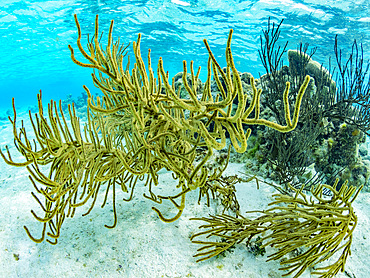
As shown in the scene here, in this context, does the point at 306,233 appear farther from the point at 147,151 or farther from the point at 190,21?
the point at 190,21

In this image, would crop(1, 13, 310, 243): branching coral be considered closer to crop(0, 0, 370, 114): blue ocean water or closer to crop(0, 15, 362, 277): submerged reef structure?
crop(0, 15, 362, 277): submerged reef structure

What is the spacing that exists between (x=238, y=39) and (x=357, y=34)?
964 cm

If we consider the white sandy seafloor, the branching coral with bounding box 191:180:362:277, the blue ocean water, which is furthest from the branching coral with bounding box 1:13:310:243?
the blue ocean water

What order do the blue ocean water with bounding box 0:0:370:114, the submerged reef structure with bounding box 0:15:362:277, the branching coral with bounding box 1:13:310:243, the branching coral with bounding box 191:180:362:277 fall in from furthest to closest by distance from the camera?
the blue ocean water with bounding box 0:0:370:114
the branching coral with bounding box 191:180:362:277
the submerged reef structure with bounding box 0:15:362:277
the branching coral with bounding box 1:13:310:243

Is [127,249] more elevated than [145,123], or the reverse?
[145,123]

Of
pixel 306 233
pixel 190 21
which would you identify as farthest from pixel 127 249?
pixel 190 21

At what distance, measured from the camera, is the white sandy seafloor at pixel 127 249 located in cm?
207

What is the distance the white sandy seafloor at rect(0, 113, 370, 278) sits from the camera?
6.79ft

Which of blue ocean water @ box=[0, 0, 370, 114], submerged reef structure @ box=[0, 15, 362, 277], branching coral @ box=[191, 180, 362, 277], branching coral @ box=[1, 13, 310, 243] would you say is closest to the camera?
branching coral @ box=[1, 13, 310, 243]

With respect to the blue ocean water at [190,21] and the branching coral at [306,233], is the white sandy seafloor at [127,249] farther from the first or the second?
the blue ocean water at [190,21]

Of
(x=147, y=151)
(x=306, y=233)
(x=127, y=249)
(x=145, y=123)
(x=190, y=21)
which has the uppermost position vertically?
(x=190, y=21)

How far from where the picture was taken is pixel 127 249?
2.26m

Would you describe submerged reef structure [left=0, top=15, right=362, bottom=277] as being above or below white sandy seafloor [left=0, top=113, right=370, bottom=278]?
above

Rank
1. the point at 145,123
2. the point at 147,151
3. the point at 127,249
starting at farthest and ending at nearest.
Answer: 1. the point at 127,249
2. the point at 145,123
3. the point at 147,151
